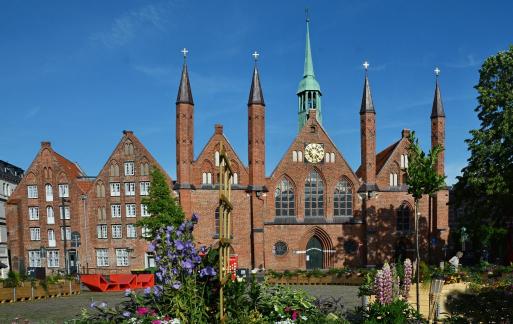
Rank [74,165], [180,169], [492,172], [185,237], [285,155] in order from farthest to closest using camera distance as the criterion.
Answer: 1. [74,165]
2. [285,155]
3. [180,169]
4. [492,172]
5. [185,237]

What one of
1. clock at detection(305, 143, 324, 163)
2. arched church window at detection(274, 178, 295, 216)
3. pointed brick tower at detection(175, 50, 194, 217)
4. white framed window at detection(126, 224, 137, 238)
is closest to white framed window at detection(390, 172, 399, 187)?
clock at detection(305, 143, 324, 163)

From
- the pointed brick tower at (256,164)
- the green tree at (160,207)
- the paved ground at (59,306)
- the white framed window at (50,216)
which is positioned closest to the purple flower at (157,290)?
the paved ground at (59,306)

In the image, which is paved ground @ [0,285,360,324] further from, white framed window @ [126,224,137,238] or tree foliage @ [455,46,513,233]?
white framed window @ [126,224,137,238]

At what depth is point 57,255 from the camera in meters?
36.4

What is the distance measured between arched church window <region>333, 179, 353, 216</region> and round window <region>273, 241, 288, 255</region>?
4928mm

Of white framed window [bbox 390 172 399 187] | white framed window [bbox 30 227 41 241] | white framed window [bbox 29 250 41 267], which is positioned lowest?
white framed window [bbox 29 250 41 267]

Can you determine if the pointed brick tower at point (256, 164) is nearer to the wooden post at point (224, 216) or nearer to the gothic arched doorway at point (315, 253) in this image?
the gothic arched doorway at point (315, 253)

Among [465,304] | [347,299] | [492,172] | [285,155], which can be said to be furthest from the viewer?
[285,155]

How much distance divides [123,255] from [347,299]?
23564mm

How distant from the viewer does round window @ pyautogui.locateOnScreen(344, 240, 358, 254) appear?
33781mm

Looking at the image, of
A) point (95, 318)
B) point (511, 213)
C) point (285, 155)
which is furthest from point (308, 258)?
point (95, 318)

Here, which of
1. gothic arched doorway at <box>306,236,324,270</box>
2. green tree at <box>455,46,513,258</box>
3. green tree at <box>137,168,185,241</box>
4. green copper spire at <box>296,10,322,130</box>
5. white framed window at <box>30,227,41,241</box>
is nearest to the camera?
green tree at <box>455,46,513,258</box>

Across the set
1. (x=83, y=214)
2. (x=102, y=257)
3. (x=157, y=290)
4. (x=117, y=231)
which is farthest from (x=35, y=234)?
(x=157, y=290)

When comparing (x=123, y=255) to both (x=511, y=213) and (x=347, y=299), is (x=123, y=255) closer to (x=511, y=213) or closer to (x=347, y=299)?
(x=347, y=299)
